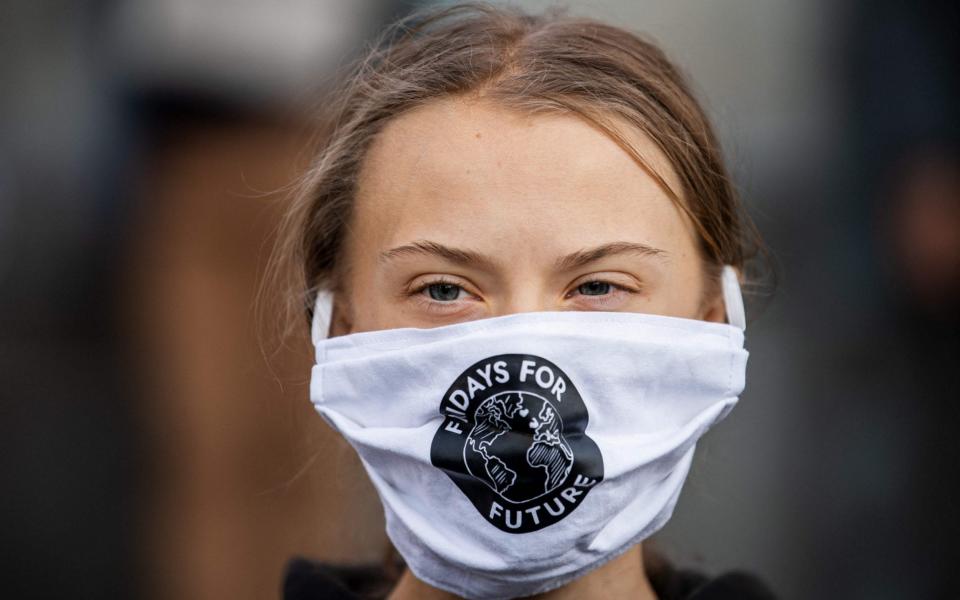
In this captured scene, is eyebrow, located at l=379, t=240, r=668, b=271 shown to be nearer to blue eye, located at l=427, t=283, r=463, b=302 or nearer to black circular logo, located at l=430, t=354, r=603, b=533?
blue eye, located at l=427, t=283, r=463, b=302

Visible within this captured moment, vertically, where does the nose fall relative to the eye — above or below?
below

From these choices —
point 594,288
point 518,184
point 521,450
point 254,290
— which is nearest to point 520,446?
point 521,450

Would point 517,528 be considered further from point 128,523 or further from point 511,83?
point 128,523

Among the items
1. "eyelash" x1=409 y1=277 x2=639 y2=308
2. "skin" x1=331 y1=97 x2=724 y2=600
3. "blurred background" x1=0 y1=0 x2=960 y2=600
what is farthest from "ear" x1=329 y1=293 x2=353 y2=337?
"blurred background" x1=0 y1=0 x2=960 y2=600

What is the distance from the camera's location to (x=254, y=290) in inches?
223

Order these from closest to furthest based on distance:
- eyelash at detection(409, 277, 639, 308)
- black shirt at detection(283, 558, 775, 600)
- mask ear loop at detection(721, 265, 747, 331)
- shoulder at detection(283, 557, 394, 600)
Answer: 1. eyelash at detection(409, 277, 639, 308)
2. mask ear loop at detection(721, 265, 747, 331)
3. black shirt at detection(283, 558, 775, 600)
4. shoulder at detection(283, 557, 394, 600)

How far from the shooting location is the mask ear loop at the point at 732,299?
2.22 m

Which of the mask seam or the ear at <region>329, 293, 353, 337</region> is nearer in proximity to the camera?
the mask seam

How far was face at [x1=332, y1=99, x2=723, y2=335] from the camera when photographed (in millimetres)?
1946

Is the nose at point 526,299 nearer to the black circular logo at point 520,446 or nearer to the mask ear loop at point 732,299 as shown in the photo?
the black circular logo at point 520,446

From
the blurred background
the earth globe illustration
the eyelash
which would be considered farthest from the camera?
the blurred background

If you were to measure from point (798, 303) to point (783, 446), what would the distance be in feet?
2.41

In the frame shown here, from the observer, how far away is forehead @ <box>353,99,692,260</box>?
195 cm

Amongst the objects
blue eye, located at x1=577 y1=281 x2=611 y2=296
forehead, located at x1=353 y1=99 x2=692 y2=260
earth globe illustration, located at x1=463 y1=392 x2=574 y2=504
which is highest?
forehead, located at x1=353 y1=99 x2=692 y2=260
